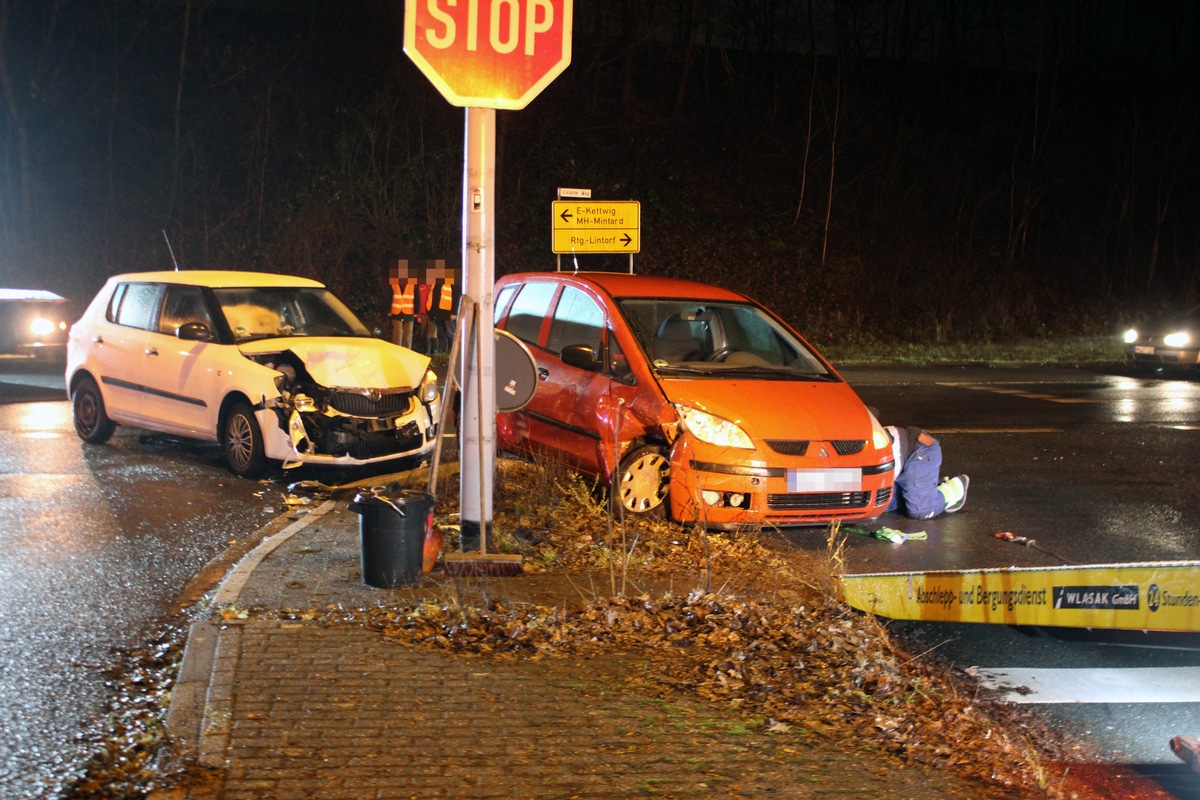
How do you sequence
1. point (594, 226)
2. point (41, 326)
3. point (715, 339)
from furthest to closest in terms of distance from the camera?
point (41, 326), point (594, 226), point (715, 339)

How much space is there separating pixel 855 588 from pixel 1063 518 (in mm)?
3517

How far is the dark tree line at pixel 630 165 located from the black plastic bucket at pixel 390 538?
20.3 metres

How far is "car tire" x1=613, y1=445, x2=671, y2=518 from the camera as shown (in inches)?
323

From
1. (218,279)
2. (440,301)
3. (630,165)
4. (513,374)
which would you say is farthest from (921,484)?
(630,165)

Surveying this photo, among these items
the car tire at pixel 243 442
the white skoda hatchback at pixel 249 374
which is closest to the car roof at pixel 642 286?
the white skoda hatchback at pixel 249 374

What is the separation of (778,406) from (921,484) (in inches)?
60.9

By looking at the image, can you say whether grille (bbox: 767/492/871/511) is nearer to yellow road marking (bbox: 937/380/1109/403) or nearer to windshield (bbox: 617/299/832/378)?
windshield (bbox: 617/299/832/378)

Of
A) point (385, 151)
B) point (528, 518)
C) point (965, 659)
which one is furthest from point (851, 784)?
point (385, 151)

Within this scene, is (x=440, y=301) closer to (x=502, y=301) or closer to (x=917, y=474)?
(x=502, y=301)

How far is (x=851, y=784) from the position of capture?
4.27 metres

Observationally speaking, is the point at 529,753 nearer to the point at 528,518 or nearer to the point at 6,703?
the point at 6,703

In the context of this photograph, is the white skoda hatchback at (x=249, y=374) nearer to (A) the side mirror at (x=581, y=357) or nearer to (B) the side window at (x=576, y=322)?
(B) the side window at (x=576, y=322)

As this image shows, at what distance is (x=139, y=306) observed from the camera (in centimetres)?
1148

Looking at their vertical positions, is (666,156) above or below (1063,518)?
above
